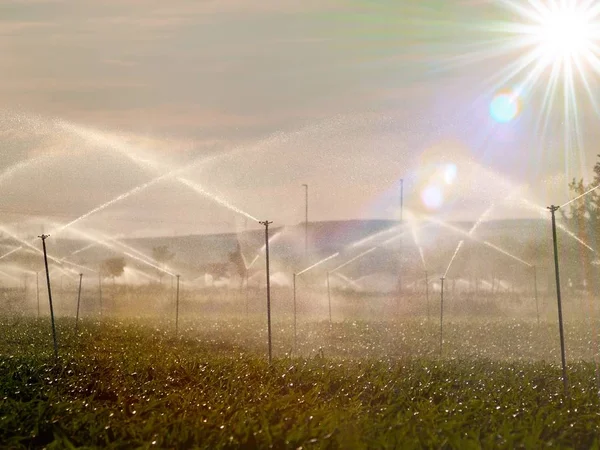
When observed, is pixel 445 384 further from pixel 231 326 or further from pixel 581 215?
pixel 581 215

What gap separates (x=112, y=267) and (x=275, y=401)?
66.9 metres

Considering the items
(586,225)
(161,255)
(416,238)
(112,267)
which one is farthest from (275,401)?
(161,255)

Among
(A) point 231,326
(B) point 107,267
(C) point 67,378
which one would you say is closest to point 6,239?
(B) point 107,267

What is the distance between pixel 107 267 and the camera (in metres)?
84.8

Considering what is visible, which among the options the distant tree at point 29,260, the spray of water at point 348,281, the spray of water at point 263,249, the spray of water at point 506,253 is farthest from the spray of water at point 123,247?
the spray of water at point 506,253

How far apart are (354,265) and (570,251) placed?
3145 cm

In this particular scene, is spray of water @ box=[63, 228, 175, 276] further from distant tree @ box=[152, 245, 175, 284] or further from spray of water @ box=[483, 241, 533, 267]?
spray of water @ box=[483, 241, 533, 267]

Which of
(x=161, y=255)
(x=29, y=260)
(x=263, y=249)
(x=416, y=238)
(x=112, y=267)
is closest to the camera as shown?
(x=29, y=260)

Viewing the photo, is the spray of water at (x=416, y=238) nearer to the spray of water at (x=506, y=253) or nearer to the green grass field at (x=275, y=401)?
the spray of water at (x=506, y=253)

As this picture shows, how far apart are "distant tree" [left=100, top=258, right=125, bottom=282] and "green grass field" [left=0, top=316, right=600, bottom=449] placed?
5033cm

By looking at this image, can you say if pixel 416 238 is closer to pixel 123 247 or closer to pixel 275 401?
pixel 123 247

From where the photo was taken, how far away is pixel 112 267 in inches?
3305

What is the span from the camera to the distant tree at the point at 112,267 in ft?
275

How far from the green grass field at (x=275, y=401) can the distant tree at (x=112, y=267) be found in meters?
50.3
